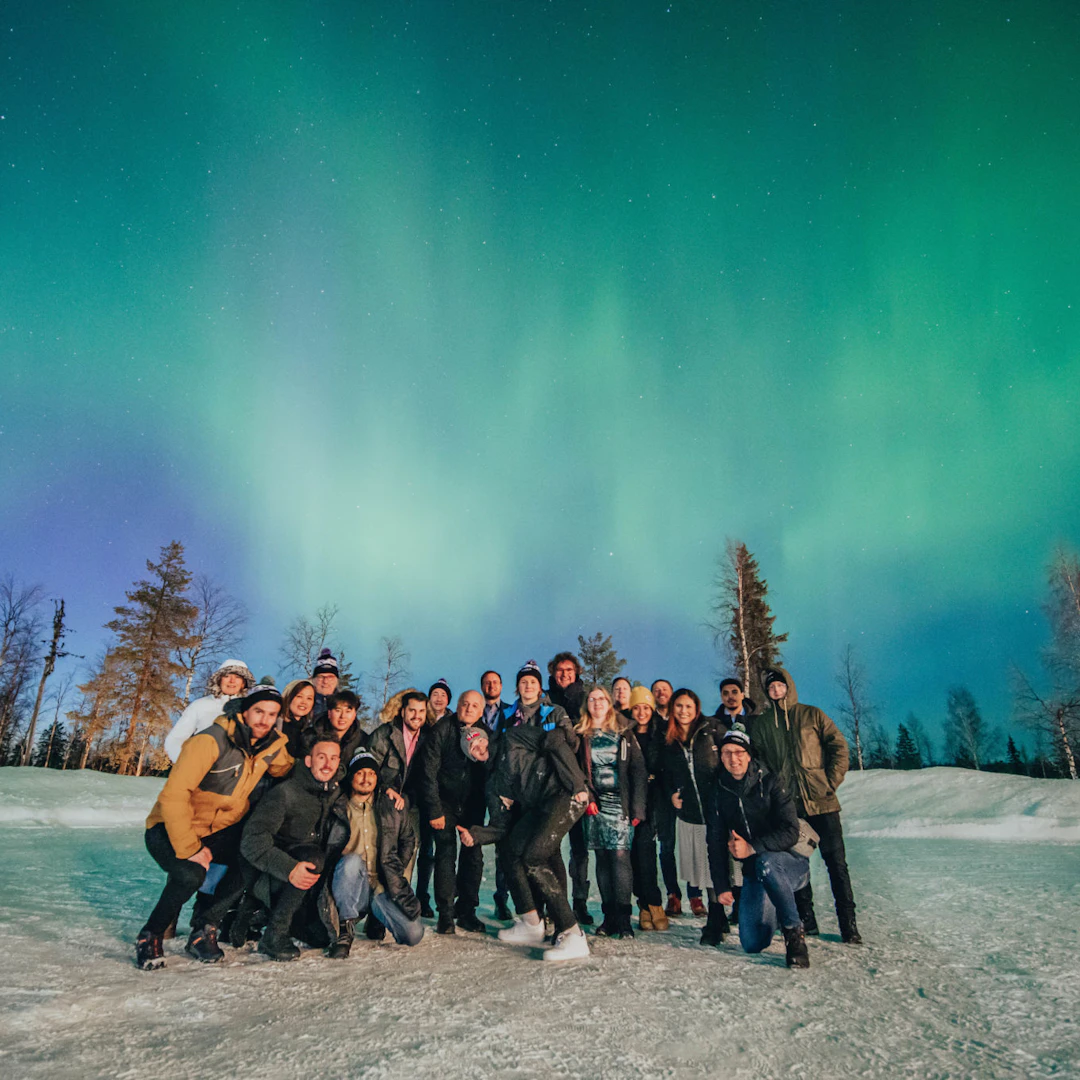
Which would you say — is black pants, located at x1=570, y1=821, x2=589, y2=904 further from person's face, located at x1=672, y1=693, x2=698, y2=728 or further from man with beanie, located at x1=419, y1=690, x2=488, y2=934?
person's face, located at x1=672, y1=693, x2=698, y2=728

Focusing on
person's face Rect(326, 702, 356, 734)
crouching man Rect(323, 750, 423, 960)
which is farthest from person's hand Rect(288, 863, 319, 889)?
person's face Rect(326, 702, 356, 734)

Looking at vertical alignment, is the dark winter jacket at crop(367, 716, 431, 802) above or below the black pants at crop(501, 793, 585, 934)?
above

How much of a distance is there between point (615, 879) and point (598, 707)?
51.8 inches

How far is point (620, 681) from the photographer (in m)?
6.12

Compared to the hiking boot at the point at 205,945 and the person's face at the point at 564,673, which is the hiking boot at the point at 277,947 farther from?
the person's face at the point at 564,673

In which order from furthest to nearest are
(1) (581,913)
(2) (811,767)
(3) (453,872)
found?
(1) (581,913) < (3) (453,872) < (2) (811,767)

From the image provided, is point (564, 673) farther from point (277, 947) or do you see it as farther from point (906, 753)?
point (906, 753)

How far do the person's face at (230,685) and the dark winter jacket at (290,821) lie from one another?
79 centimetres

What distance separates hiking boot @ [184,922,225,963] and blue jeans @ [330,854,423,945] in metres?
0.75

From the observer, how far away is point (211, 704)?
4711mm

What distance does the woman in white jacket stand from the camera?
4.58m

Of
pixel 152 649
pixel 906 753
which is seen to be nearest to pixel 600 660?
pixel 152 649

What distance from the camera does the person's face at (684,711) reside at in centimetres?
589

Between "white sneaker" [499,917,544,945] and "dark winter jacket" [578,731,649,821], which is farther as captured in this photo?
"dark winter jacket" [578,731,649,821]
